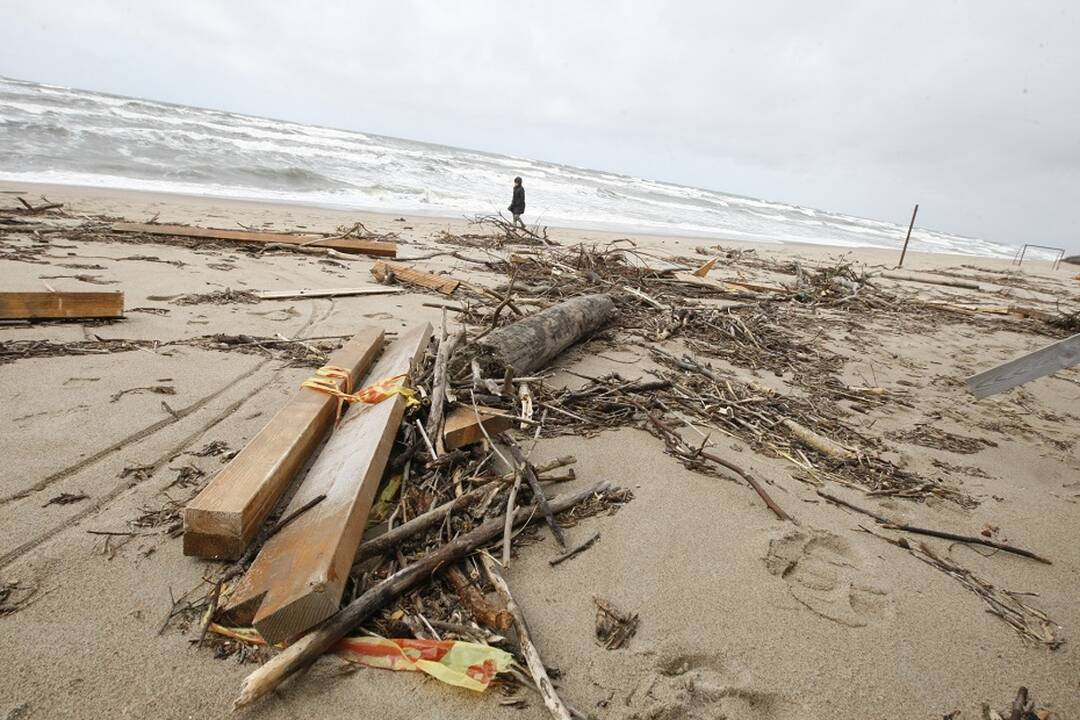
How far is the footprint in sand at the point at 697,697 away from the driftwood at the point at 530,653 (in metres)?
0.21

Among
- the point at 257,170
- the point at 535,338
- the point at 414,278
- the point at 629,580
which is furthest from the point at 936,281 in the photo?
the point at 257,170

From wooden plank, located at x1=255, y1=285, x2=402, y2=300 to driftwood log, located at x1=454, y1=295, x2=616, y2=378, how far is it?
248cm

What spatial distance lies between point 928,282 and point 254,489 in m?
14.5

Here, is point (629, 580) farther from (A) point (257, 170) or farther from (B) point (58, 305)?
(A) point (257, 170)

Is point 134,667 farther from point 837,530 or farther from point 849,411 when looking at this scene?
point 849,411

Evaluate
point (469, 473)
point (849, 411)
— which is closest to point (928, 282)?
point (849, 411)

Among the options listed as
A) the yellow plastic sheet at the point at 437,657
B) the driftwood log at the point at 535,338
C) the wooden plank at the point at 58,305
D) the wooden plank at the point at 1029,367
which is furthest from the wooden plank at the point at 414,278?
the yellow plastic sheet at the point at 437,657

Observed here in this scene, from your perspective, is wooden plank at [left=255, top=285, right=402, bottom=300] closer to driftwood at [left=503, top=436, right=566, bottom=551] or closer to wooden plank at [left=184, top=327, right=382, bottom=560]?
wooden plank at [left=184, top=327, right=382, bottom=560]

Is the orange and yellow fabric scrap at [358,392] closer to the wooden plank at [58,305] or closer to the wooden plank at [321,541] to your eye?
the wooden plank at [321,541]

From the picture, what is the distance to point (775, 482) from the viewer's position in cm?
280

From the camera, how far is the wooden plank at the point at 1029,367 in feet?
10.00

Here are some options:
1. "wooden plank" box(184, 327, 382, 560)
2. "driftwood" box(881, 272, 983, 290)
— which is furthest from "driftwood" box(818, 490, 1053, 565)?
"driftwood" box(881, 272, 983, 290)

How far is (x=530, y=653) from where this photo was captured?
5.17 ft

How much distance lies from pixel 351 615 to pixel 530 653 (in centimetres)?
54
